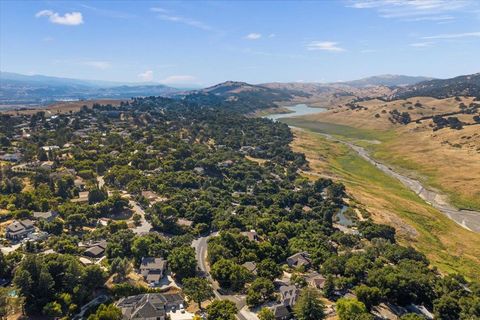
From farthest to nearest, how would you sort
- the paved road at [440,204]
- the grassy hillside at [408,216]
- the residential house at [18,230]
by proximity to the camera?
the paved road at [440,204], the grassy hillside at [408,216], the residential house at [18,230]

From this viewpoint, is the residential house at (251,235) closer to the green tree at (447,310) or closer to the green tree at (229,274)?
the green tree at (229,274)

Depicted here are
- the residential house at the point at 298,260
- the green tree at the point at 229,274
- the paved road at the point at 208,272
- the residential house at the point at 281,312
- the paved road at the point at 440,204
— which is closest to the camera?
the residential house at the point at 281,312

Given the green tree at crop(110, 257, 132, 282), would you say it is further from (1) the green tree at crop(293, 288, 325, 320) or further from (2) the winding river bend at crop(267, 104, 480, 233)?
(2) the winding river bend at crop(267, 104, 480, 233)

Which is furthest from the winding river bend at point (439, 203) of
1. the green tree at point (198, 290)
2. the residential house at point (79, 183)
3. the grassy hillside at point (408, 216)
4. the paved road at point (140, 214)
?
the residential house at point (79, 183)

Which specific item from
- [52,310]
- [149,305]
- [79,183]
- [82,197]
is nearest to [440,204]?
[149,305]

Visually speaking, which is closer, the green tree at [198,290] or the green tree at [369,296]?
the green tree at [198,290]

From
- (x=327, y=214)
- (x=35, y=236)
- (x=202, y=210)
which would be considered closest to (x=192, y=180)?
(x=202, y=210)
